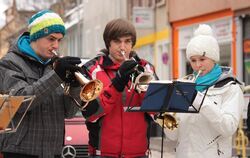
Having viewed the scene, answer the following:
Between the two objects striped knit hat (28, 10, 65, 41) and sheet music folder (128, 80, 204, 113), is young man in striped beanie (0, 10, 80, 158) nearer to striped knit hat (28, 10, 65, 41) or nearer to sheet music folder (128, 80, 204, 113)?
striped knit hat (28, 10, 65, 41)

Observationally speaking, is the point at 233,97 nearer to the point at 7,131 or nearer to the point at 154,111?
the point at 154,111

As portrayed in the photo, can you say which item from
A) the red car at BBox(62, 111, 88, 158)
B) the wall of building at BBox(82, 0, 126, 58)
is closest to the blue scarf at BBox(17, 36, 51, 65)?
the red car at BBox(62, 111, 88, 158)

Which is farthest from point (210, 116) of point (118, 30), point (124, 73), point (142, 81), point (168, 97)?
point (118, 30)

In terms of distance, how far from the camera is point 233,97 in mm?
5012

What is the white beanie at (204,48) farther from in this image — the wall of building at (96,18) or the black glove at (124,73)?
the wall of building at (96,18)

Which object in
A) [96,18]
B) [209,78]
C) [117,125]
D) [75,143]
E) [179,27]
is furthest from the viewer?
[96,18]

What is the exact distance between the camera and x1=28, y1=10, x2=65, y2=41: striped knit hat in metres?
4.58

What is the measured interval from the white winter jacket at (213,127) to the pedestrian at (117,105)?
1.29 ft

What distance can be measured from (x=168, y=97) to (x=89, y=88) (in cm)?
55

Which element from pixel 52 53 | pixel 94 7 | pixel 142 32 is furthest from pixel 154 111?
pixel 94 7

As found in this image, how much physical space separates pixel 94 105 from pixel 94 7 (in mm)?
33176

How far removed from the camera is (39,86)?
4309 millimetres

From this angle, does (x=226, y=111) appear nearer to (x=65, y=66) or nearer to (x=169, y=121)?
(x=169, y=121)

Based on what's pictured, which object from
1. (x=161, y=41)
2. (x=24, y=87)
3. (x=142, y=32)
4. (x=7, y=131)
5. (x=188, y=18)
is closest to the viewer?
(x=7, y=131)
